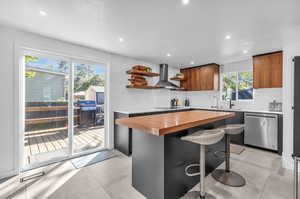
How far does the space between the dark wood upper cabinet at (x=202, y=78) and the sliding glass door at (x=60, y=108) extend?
3268 millimetres

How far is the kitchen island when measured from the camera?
61.5 inches

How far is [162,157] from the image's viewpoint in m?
1.57

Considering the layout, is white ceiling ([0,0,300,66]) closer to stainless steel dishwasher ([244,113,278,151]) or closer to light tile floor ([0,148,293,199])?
stainless steel dishwasher ([244,113,278,151])

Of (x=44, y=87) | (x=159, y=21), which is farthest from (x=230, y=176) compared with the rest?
(x=44, y=87)

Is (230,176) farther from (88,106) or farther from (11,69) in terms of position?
(11,69)

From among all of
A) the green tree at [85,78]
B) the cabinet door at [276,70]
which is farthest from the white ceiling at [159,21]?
the green tree at [85,78]

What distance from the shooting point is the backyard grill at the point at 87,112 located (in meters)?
3.18

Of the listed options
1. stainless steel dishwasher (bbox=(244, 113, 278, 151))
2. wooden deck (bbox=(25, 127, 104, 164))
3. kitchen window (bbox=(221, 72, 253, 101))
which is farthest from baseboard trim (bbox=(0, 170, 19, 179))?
kitchen window (bbox=(221, 72, 253, 101))

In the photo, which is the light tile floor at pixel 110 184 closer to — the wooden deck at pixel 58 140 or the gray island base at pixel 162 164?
the gray island base at pixel 162 164

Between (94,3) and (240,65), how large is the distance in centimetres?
442

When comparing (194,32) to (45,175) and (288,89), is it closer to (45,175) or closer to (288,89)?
Result: (288,89)

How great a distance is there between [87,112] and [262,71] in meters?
4.53

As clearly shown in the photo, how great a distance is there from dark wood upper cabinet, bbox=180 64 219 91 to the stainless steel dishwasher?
1.51 meters

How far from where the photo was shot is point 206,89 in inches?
188
